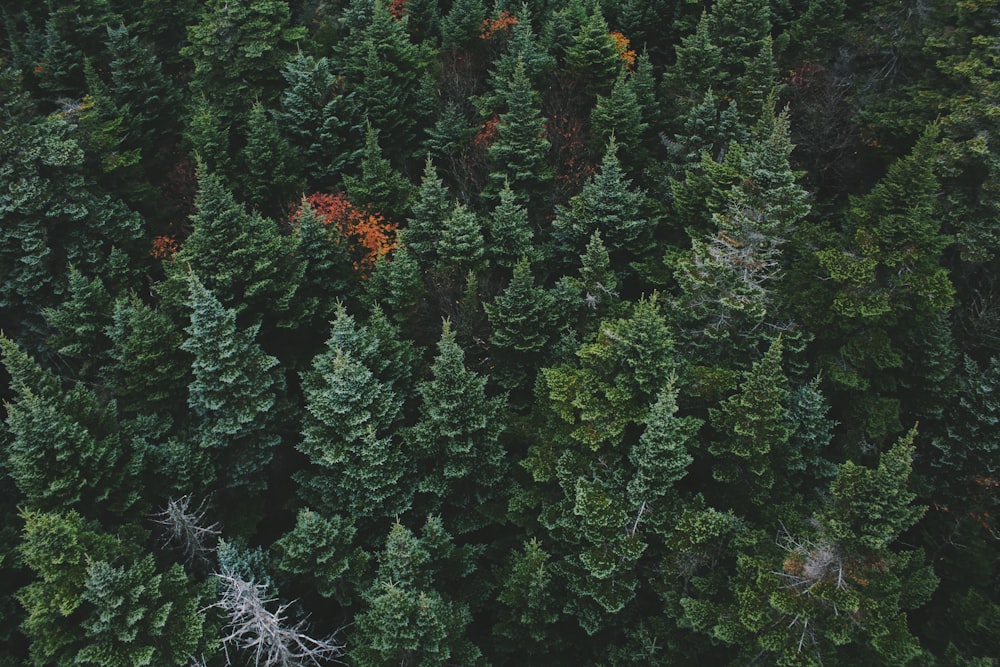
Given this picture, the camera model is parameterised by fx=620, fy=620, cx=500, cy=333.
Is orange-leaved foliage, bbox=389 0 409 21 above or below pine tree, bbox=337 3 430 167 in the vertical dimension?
above

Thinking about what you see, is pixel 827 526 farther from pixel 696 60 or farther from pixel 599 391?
pixel 696 60

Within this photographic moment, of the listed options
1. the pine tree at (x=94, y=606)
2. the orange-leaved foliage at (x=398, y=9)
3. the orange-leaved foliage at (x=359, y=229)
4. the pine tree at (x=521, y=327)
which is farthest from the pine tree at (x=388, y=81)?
the pine tree at (x=94, y=606)

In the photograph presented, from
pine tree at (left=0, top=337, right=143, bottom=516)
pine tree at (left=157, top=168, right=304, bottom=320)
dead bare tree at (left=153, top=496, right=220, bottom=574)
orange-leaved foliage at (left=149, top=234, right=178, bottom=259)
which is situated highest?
pine tree at (left=157, top=168, right=304, bottom=320)

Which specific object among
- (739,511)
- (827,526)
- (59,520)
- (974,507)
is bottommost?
(974,507)

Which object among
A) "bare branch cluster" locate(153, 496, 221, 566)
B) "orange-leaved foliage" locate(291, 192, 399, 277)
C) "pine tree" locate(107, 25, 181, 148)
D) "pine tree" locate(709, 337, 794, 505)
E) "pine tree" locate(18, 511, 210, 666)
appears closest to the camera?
"pine tree" locate(18, 511, 210, 666)

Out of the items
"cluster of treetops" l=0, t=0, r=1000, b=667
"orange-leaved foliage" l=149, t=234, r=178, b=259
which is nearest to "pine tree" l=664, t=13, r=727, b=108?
"cluster of treetops" l=0, t=0, r=1000, b=667

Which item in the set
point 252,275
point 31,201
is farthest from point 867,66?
point 31,201

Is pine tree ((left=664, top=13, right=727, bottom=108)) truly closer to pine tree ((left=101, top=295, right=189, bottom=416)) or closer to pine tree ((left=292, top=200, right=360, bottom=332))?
pine tree ((left=292, top=200, right=360, bottom=332))

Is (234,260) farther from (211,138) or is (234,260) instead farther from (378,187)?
(211,138)
